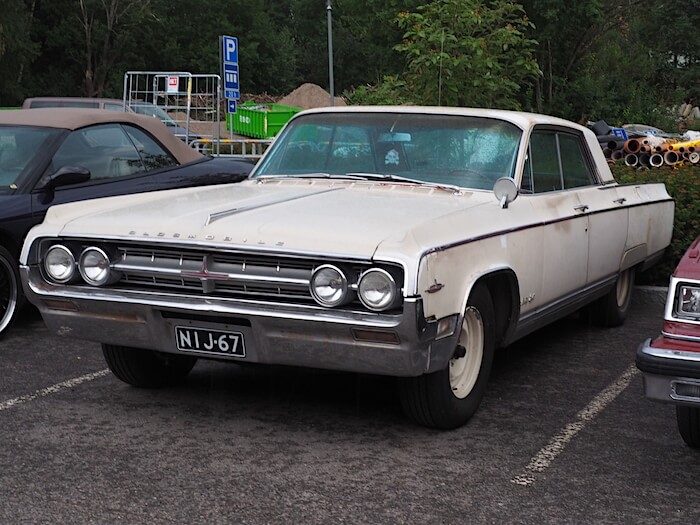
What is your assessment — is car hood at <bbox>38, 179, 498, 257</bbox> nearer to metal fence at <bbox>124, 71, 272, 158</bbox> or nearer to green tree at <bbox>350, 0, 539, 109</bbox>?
green tree at <bbox>350, 0, 539, 109</bbox>

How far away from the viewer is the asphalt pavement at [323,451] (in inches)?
155

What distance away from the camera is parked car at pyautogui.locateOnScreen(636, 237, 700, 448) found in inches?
157

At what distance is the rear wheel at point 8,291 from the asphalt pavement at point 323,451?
1.77 ft

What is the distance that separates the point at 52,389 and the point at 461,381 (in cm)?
224

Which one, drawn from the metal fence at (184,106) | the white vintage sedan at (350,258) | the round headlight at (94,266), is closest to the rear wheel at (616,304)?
the white vintage sedan at (350,258)

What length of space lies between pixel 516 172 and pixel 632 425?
150 cm

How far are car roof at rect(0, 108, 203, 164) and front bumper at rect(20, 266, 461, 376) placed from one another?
2.79 m

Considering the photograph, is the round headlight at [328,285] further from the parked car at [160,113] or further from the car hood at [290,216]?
the parked car at [160,113]

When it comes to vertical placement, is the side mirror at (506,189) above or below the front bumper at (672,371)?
above

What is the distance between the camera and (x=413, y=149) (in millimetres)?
5855

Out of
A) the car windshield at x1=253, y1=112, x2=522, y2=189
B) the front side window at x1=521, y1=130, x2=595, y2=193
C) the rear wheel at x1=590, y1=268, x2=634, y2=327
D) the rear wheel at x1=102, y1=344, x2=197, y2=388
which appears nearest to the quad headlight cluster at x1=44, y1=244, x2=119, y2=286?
the rear wheel at x1=102, y1=344, x2=197, y2=388

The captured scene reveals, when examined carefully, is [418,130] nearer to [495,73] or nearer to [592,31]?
[495,73]

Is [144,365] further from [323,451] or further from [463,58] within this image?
[463,58]

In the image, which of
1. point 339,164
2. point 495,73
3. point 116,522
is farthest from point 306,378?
point 495,73
